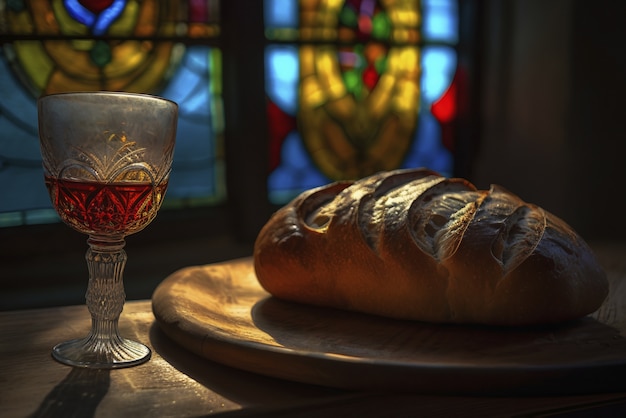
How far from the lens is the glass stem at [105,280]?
2.76 feet

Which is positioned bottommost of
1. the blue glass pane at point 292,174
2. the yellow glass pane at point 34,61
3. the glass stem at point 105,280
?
the blue glass pane at point 292,174

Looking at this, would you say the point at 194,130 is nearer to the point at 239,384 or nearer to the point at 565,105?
the point at 565,105

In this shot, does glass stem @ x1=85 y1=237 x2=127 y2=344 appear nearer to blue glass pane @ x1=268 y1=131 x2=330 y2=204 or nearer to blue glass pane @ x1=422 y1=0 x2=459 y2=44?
blue glass pane @ x1=268 y1=131 x2=330 y2=204

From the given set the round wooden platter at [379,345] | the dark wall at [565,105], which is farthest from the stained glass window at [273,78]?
the round wooden platter at [379,345]

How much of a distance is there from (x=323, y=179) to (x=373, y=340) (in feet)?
5.46

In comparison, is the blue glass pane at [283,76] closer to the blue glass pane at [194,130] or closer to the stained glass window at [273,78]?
the stained glass window at [273,78]

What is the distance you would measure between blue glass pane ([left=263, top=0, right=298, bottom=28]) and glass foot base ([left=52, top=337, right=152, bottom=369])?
1.71 meters

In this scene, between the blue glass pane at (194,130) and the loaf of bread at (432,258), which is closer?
the loaf of bread at (432,258)

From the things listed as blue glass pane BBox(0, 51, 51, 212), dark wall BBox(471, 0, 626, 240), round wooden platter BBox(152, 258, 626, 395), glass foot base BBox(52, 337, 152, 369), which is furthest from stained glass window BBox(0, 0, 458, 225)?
glass foot base BBox(52, 337, 152, 369)

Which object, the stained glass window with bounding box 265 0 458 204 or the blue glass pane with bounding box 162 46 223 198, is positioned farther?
the stained glass window with bounding box 265 0 458 204

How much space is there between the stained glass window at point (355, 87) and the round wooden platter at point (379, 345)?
133 centimetres

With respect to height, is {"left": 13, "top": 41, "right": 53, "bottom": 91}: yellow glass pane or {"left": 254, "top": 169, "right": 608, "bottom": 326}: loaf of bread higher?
{"left": 13, "top": 41, "right": 53, "bottom": 91}: yellow glass pane

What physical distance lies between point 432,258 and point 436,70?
194cm

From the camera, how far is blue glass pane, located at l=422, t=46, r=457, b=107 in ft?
9.14
